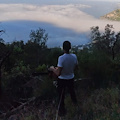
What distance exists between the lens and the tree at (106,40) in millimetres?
12579

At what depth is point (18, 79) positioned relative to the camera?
8.98 meters

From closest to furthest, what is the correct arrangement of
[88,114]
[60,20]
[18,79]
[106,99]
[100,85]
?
[88,114], [106,99], [100,85], [18,79], [60,20]

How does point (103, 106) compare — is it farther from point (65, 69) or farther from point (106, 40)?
point (106, 40)

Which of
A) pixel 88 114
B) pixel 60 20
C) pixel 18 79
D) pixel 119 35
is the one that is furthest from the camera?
pixel 60 20

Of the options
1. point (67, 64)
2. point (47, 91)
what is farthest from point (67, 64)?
point (47, 91)

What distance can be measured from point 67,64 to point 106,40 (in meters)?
9.14

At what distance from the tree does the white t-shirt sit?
7604mm

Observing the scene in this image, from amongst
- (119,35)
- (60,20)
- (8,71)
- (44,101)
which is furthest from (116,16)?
(60,20)

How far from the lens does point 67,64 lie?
15.2 feet

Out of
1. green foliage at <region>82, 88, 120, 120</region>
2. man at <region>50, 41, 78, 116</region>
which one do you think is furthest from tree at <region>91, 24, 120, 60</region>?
man at <region>50, 41, 78, 116</region>

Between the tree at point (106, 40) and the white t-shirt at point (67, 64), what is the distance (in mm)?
7604

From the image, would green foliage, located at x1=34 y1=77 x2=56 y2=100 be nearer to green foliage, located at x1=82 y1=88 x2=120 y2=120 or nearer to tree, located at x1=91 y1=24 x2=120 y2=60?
green foliage, located at x1=82 y1=88 x2=120 y2=120

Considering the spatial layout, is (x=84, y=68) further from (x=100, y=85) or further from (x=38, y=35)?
(x=38, y=35)

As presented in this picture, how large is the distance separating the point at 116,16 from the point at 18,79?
82.1 feet
